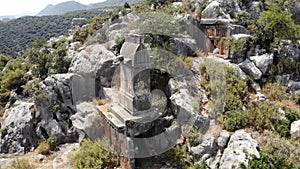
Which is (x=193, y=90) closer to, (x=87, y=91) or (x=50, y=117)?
(x=87, y=91)

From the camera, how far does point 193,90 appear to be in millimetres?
14266

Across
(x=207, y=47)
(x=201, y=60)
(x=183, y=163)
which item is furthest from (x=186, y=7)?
(x=183, y=163)

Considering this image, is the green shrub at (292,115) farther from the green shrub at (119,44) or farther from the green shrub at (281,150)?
the green shrub at (119,44)

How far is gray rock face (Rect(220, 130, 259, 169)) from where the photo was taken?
975cm

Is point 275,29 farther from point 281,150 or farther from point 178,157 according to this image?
point 178,157

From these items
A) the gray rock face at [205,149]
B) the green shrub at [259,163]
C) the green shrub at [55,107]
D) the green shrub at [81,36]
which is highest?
the green shrub at [81,36]

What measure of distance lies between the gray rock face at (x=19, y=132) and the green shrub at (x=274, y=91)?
13510 mm

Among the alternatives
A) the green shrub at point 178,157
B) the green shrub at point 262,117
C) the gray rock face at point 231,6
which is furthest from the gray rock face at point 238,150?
the gray rock face at point 231,6

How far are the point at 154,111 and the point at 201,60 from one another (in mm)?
6218

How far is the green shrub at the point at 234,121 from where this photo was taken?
11.6 m

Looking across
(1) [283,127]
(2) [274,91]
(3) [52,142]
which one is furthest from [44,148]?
(2) [274,91]

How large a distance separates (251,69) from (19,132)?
1394cm

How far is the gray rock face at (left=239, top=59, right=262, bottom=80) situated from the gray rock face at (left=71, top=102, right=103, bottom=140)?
8817 millimetres

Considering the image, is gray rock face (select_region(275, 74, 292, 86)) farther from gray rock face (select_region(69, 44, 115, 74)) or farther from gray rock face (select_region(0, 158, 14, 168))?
gray rock face (select_region(0, 158, 14, 168))
